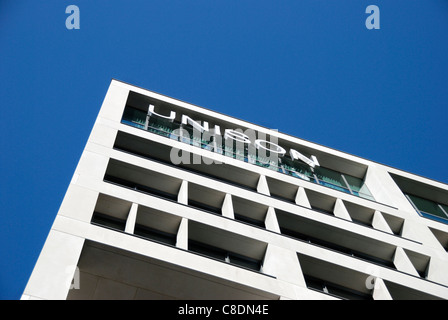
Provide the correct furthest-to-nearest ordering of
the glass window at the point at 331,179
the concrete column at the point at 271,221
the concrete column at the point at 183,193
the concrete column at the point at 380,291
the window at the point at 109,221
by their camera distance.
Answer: the glass window at the point at 331,179
the concrete column at the point at 271,221
the concrete column at the point at 183,193
the window at the point at 109,221
the concrete column at the point at 380,291

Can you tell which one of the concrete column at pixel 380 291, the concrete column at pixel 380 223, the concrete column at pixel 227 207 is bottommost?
the concrete column at pixel 380 291

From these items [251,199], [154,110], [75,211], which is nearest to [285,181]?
[251,199]

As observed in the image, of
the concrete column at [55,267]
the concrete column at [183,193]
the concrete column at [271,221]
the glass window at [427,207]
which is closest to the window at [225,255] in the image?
the concrete column at [271,221]

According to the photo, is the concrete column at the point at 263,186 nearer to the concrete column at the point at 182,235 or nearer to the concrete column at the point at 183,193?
the concrete column at the point at 183,193

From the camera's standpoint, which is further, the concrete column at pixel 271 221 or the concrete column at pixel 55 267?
the concrete column at pixel 271 221

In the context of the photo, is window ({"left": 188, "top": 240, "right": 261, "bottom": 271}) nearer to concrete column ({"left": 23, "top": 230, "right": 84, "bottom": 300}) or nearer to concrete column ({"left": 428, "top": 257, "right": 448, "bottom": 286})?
concrete column ({"left": 23, "top": 230, "right": 84, "bottom": 300})

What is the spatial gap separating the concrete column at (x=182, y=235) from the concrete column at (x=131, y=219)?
1710 millimetres

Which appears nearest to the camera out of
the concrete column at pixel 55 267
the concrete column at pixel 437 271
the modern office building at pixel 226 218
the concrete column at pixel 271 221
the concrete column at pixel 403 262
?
the concrete column at pixel 55 267

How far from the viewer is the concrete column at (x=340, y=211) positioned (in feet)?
82.5

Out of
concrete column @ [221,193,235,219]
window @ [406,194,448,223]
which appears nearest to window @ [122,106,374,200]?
window @ [406,194,448,223]

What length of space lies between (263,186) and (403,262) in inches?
290
